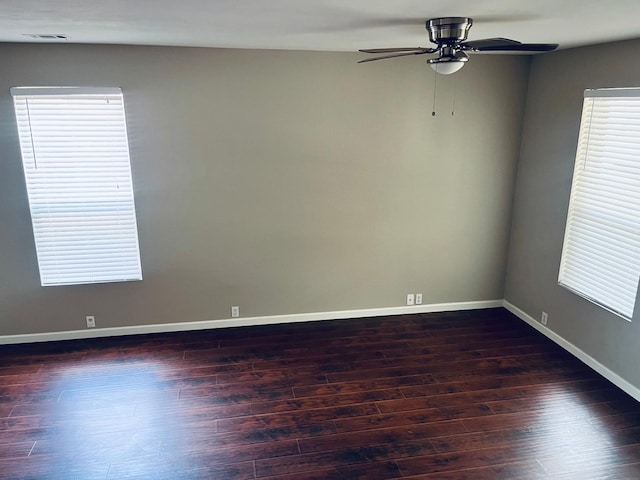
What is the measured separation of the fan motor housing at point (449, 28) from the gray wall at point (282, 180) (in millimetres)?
1716

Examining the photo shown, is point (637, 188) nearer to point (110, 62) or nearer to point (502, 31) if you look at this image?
point (502, 31)

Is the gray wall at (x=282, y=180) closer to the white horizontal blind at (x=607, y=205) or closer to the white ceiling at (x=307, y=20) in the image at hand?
the white ceiling at (x=307, y=20)

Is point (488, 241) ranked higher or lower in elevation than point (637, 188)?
lower

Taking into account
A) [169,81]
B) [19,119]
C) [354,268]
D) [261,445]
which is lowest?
[261,445]

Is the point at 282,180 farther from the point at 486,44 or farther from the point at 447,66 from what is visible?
the point at 486,44

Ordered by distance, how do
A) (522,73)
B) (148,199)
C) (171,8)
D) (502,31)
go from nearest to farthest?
(171,8)
(502,31)
(148,199)
(522,73)

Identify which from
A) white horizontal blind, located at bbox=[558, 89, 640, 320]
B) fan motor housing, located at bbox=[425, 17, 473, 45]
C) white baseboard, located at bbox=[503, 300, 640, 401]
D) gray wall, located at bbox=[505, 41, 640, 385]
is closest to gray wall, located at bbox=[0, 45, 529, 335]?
gray wall, located at bbox=[505, 41, 640, 385]

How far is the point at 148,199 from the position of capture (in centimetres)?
407

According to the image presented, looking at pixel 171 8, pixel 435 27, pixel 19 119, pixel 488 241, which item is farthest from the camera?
pixel 488 241

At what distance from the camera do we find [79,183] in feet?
12.9

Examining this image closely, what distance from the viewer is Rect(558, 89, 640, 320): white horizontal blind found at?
11.0 ft

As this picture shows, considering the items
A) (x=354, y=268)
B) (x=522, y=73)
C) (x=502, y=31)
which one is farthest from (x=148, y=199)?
(x=522, y=73)

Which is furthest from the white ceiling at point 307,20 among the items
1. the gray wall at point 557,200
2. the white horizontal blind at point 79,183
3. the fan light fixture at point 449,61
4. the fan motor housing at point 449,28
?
the white horizontal blind at point 79,183

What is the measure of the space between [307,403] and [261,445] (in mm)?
526
